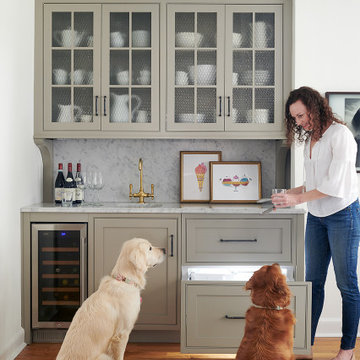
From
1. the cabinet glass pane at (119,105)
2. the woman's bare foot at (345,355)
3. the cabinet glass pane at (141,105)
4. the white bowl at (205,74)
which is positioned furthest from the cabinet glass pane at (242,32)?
the woman's bare foot at (345,355)

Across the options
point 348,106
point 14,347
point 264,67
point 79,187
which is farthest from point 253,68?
point 14,347

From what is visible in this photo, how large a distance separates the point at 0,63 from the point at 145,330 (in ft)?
5.92

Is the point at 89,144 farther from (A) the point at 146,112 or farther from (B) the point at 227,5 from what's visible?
(B) the point at 227,5

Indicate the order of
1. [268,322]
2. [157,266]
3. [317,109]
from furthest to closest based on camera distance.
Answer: [157,266]
[317,109]
[268,322]

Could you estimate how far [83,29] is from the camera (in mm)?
2969

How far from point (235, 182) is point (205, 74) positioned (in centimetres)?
78

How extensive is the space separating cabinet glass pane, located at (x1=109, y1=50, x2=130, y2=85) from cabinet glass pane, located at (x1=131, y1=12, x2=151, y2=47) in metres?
0.10

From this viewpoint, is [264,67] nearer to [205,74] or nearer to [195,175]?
[205,74]

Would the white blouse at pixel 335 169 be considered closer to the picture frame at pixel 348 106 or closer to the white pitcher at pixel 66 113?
the picture frame at pixel 348 106

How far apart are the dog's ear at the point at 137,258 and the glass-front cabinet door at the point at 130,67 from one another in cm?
99

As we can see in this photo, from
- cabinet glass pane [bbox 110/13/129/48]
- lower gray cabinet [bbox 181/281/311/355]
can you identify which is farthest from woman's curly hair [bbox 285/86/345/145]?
cabinet glass pane [bbox 110/13/129/48]

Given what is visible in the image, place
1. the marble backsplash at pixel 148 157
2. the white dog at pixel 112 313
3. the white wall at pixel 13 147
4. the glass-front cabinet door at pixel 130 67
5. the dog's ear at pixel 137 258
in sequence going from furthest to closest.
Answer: the marble backsplash at pixel 148 157 < the glass-front cabinet door at pixel 130 67 < the white wall at pixel 13 147 < the dog's ear at pixel 137 258 < the white dog at pixel 112 313

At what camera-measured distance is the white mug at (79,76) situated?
9.76 feet

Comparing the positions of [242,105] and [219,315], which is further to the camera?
[242,105]
